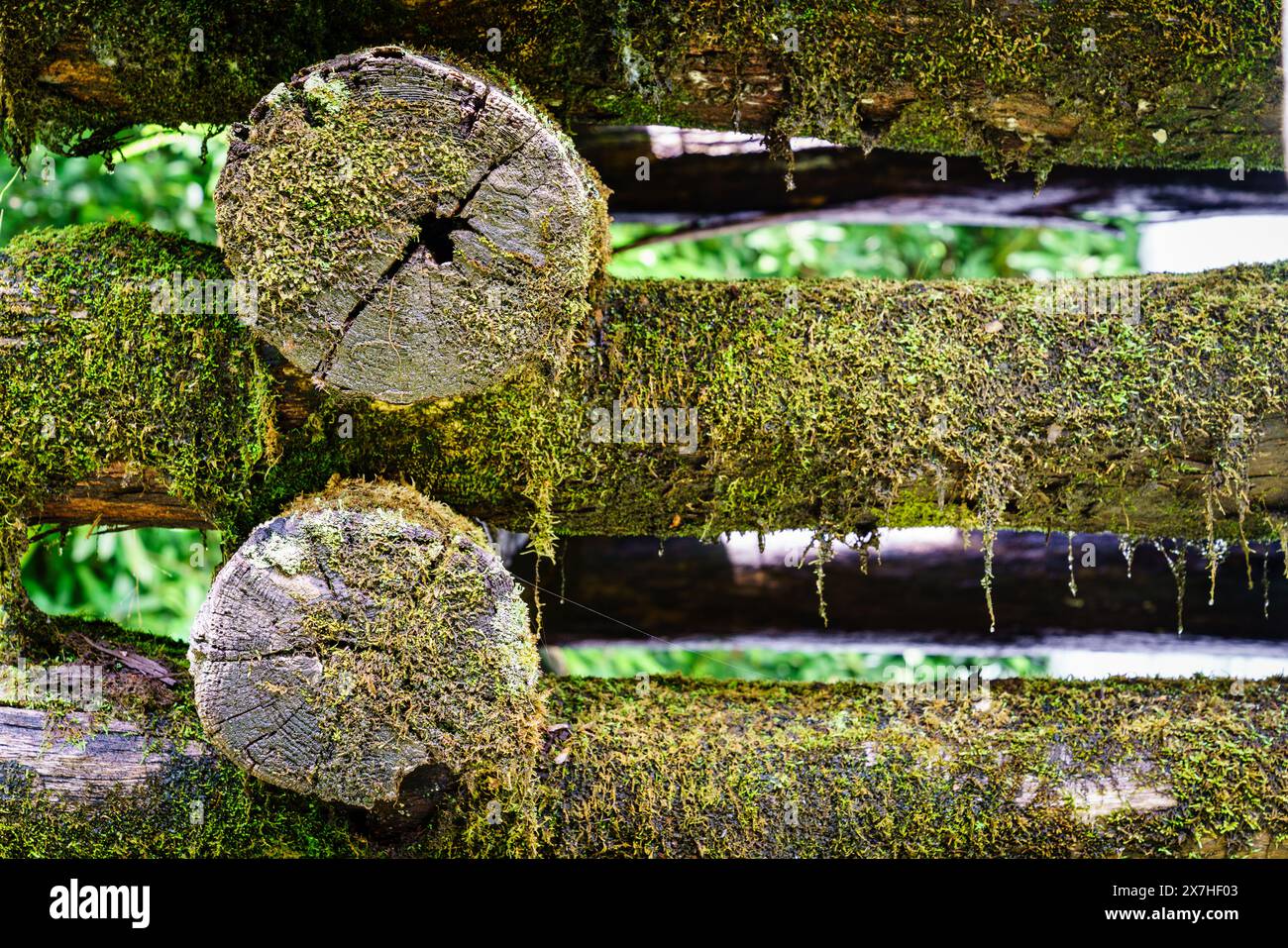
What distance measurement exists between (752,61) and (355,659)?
1.54m

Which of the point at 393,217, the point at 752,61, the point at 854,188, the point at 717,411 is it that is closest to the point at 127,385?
the point at 393,217

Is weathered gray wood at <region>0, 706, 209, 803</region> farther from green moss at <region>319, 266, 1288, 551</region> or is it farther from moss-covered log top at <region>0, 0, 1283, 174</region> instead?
moss-covered log top at <region>0, 0, 1283, 174</region>

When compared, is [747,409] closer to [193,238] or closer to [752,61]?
[752,61]

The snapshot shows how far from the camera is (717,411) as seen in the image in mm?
2156

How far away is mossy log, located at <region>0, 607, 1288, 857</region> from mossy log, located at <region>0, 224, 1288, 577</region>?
0.46 m

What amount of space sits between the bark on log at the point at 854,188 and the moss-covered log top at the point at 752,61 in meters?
1.04

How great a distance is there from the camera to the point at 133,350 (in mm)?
2006

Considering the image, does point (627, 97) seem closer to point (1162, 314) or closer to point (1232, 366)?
point (1162, 314)

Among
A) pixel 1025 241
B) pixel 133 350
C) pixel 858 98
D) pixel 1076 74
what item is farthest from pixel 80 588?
pixel 1025 241

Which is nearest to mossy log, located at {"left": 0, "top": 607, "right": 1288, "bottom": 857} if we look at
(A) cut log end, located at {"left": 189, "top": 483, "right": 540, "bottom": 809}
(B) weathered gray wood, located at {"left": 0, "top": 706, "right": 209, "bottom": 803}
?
(B) weathered gray wood, located at {"left": 0, "top": 706, "right": 209, "bottom": 803}

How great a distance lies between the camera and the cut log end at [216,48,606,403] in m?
1.67

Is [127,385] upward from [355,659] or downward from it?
upward

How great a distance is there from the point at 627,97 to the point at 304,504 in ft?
3.79
